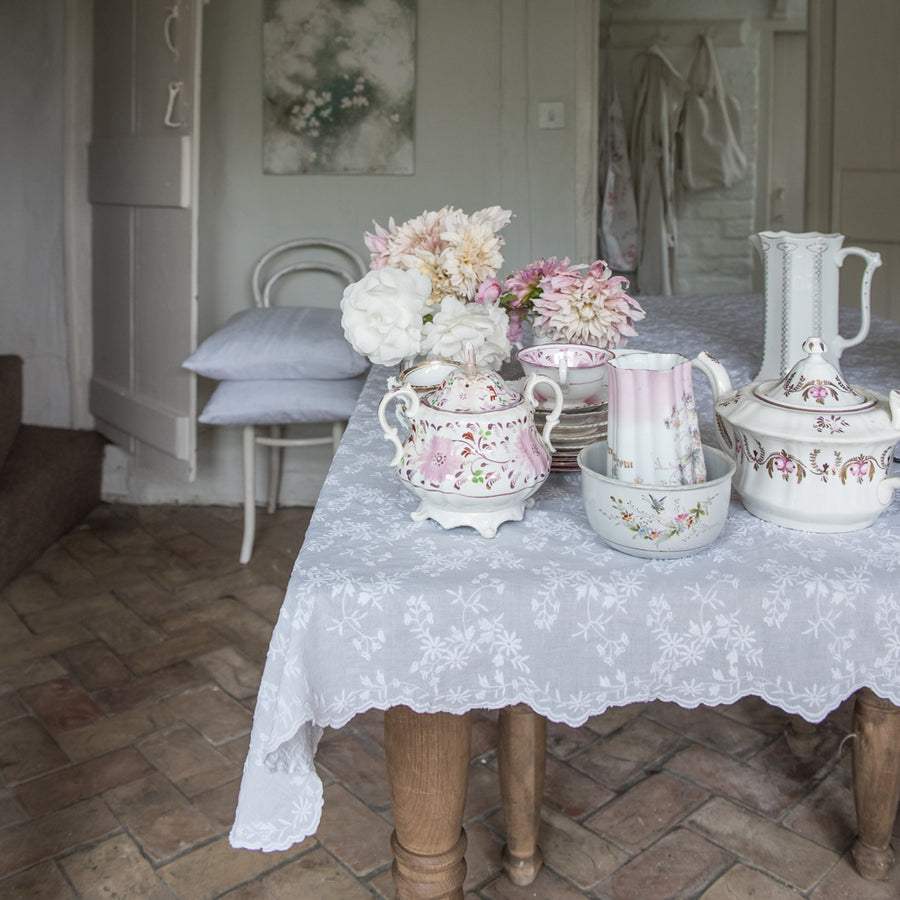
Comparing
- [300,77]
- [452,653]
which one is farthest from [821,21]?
[452,653]

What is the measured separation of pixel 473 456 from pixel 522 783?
24.2 inches

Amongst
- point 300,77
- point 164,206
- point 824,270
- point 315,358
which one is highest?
point 300,77

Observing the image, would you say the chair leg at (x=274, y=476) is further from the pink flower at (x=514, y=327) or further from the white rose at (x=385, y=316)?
the white rose at (x=385, y=316)

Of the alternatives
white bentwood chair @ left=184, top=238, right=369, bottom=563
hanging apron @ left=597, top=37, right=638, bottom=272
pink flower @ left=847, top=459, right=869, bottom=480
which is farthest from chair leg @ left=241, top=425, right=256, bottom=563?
hanging apron @ left=597, top=37, right=638, bottom=272

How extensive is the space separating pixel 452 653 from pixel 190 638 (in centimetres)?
178

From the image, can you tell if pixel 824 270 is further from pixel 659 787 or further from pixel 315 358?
pixel 315 358

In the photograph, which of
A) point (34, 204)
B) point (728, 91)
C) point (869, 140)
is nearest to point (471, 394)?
point (34, 204)

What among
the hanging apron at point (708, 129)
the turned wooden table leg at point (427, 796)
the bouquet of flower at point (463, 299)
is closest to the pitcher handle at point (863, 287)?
the bouquet of flower at point (463, 299)

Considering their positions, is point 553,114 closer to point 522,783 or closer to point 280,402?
point 280,402

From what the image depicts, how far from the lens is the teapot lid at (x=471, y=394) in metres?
1.14

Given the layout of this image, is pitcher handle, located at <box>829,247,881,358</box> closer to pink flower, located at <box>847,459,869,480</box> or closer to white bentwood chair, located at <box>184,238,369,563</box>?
pink flower, located at <box>847,459,869,480</box>

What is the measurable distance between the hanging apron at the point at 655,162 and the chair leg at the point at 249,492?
8.63 ft

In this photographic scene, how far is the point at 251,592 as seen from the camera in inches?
116

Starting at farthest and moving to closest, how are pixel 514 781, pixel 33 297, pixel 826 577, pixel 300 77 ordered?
pixel 33 297 → pixel 300 77 → pixel 514 781 → pixel 826 577
